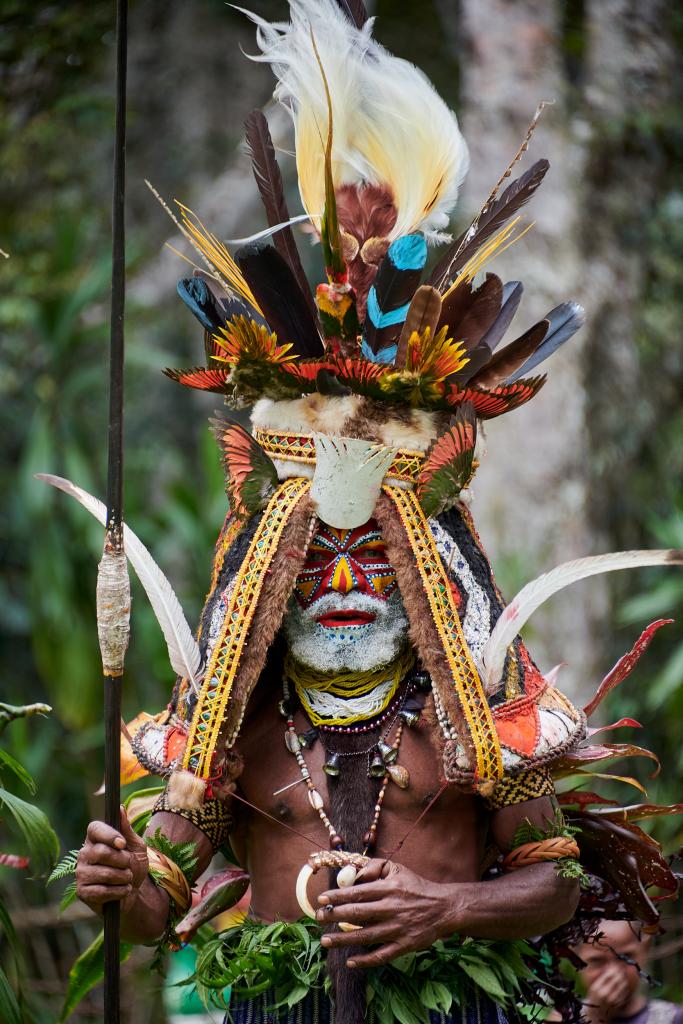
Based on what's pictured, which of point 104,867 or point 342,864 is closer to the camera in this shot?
point 104,867

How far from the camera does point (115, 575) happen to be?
2.56 m

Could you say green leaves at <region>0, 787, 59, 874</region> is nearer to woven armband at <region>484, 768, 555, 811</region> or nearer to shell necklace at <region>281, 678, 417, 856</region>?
shell necklace at <region>281, 678, 417, 856</region>

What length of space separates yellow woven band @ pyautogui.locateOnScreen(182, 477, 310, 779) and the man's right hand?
0.29m

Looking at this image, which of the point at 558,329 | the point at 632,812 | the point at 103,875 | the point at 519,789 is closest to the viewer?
the point at 103,875

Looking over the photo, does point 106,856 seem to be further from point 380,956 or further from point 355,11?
point 355,11

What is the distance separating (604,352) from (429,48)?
17.8ft

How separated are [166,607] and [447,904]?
93cm

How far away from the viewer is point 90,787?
27.1ft

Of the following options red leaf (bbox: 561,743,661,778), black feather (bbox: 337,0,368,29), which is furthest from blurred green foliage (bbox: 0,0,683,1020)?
black feather (bbox: 337,0,368,29)

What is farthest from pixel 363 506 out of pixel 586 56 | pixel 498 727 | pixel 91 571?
pixel 586 56

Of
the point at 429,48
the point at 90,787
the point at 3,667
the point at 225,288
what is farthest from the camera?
the point at 429,48

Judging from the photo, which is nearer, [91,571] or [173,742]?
[173,742]

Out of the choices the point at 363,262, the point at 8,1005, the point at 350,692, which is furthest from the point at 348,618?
the point at 8,1005

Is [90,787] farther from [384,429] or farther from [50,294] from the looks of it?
[384,429]
